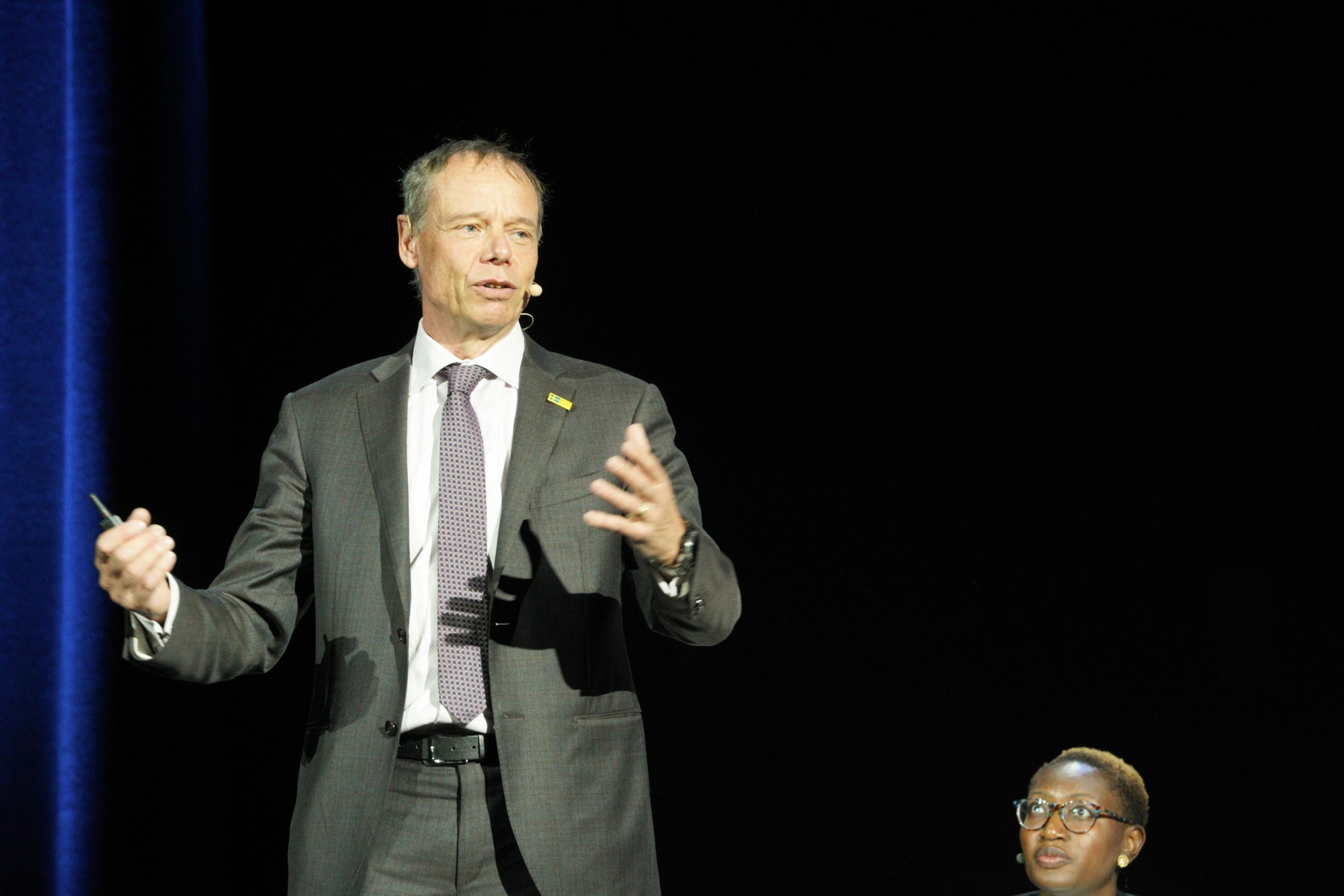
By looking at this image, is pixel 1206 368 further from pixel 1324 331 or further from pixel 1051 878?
pixel 1051 878

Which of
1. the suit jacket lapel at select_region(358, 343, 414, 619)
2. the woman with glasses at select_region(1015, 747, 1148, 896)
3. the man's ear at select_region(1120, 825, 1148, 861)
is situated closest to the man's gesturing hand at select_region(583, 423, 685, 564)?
the suit jacket lapel at select_region(358, 343, 414, 619)

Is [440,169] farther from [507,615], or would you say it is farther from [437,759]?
[437,759]

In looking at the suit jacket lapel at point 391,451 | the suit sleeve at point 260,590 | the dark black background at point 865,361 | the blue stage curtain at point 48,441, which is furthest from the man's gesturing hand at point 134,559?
the dark black background at point 865,361

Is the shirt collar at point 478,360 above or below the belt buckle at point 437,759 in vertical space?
above

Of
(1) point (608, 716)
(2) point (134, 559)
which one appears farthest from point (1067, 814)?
(2) point (134, 559)

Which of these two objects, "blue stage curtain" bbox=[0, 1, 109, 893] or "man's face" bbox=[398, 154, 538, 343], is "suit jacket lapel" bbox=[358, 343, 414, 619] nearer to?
"man's face" bbox=[398, 154, 538, 343]

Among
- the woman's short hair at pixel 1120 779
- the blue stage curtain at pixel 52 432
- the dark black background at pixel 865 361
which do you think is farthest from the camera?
the dark black background at pixel 865 361

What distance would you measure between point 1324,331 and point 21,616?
3052 mm

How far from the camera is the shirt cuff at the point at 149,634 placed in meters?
1.76

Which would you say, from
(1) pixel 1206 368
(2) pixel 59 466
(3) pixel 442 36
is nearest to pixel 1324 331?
(1) pixel 1206 368

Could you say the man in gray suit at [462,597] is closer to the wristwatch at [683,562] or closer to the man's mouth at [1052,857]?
the wristwatch at [683,562]

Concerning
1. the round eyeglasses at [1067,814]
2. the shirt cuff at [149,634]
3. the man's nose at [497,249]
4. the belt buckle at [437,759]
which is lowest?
the round eyeglasses at [1067,814]

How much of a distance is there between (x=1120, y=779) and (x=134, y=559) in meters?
2.01

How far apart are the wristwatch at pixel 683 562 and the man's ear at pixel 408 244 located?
30.3 inches
